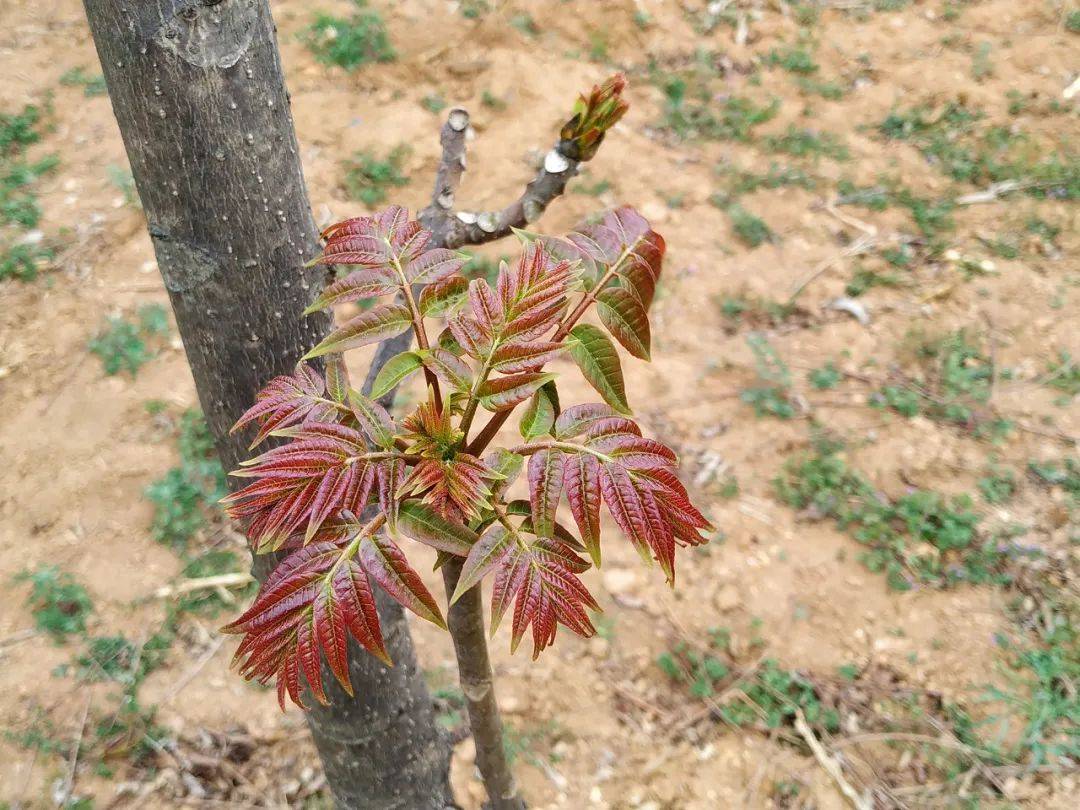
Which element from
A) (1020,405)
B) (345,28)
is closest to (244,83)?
(1020,405)

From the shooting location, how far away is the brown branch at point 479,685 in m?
1.19

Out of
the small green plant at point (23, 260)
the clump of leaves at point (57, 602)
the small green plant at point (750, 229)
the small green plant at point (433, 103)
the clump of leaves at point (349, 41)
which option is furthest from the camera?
the clump of leaves at point (349, 41)

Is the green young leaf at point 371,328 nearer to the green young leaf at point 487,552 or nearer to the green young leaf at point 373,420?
the green young leaf at point 373,420

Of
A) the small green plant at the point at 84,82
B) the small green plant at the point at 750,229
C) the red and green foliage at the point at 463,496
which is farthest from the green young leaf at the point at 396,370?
the small green plant at the point at 84,82

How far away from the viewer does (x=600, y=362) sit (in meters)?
1.00

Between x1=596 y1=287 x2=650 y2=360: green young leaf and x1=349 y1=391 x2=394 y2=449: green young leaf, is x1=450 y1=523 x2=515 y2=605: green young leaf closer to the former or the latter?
x1=349 y1=391 x2=394 y2=449: green young leaf

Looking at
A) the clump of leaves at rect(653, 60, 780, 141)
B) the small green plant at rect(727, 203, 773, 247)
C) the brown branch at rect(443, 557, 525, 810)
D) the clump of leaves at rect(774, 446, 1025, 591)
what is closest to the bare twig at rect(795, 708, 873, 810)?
the clump of leaves at rect(774, 446, 1025, 591)

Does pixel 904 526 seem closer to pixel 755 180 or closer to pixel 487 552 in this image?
pixel 755 180

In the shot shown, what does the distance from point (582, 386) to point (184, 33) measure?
251 cm

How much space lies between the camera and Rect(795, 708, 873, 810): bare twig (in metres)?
2.23

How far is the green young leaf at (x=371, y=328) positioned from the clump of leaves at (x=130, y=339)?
2.84 m

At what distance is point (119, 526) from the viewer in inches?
114

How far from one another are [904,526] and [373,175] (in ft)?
9.83

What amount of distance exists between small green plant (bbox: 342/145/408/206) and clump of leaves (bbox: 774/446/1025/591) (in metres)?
2.43
